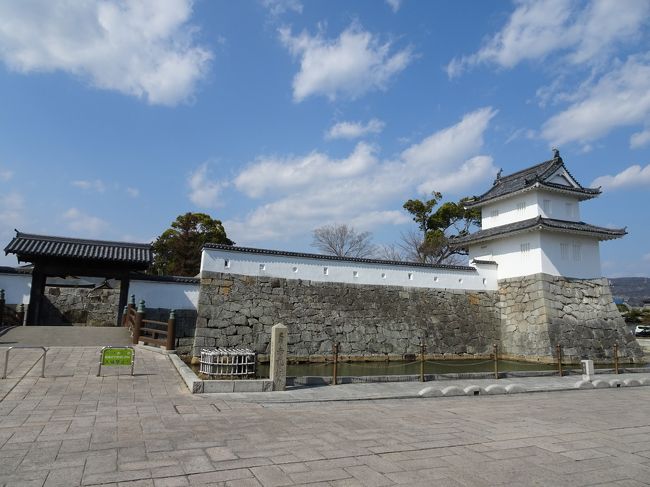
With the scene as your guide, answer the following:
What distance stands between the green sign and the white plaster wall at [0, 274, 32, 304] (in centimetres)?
961

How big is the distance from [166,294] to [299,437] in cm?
1204

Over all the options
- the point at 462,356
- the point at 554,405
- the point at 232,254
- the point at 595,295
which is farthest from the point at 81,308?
the point at 595,295

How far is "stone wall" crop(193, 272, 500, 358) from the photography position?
1582 centimetres

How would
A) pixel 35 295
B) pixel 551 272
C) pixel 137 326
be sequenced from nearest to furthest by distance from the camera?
pixel 137 326, pixel 35 295, pixel 551 272

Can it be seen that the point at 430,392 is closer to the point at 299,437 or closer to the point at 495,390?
the point at 495,390

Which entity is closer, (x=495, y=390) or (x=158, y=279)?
(x=495, y=390)

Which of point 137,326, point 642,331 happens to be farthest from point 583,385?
point 642,331

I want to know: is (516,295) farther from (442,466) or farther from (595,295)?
(442,466)

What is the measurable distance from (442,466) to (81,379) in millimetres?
7158

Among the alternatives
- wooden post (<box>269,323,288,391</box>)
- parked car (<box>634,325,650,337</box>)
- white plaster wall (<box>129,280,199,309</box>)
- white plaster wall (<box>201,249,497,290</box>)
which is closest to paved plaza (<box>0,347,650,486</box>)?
wooden post (<box>269,323,288,391</box>)

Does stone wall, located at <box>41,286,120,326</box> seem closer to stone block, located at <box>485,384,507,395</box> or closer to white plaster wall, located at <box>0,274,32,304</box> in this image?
white plaster wall, located at <box>0,274,32,304</box>

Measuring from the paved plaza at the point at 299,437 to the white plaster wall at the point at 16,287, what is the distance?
835 centimetres

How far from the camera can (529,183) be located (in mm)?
20047

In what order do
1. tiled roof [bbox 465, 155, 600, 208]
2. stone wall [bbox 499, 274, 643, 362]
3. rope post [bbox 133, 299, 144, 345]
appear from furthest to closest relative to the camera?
tiled roof [bbox 465, 155, 600, 208] < stone wall [bbox 499, 274, 643, 362] < rope post [bbox 133, 299, 144, 345]
